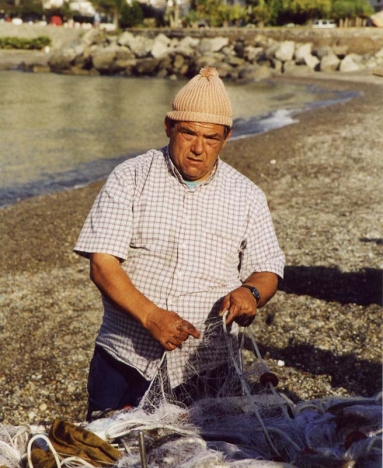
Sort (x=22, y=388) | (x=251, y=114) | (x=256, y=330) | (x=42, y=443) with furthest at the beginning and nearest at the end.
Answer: (x=251, y=114)
(x=256, y=330)
(x=22, y=388)
(x=42, y=443)

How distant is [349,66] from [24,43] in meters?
45.7

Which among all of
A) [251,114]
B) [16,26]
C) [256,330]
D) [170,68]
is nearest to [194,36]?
[170,68]

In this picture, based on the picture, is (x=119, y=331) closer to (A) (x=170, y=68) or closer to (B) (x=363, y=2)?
(A) (x=170, y=68)

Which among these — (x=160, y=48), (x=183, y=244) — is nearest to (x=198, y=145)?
(x=183, y=244)

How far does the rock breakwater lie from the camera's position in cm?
5419

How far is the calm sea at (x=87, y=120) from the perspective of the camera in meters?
18.4

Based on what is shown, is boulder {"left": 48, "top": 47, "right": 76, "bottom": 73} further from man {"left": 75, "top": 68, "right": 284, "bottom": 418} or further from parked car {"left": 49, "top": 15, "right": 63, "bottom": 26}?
man {"left": 75, "top": 68, "right": 284, "bottom": 418}

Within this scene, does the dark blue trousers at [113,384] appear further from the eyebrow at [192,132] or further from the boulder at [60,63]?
the boulder at [60,63]

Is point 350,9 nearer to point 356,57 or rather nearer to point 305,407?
point 356,57

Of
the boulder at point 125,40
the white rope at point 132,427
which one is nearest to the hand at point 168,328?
the white rope at point 132,427

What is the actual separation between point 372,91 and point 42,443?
37.2m

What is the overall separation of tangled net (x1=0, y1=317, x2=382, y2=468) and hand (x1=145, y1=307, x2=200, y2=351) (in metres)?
0.21

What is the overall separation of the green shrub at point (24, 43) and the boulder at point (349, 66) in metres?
43.7

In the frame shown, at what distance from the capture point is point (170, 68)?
5675 centimetres
